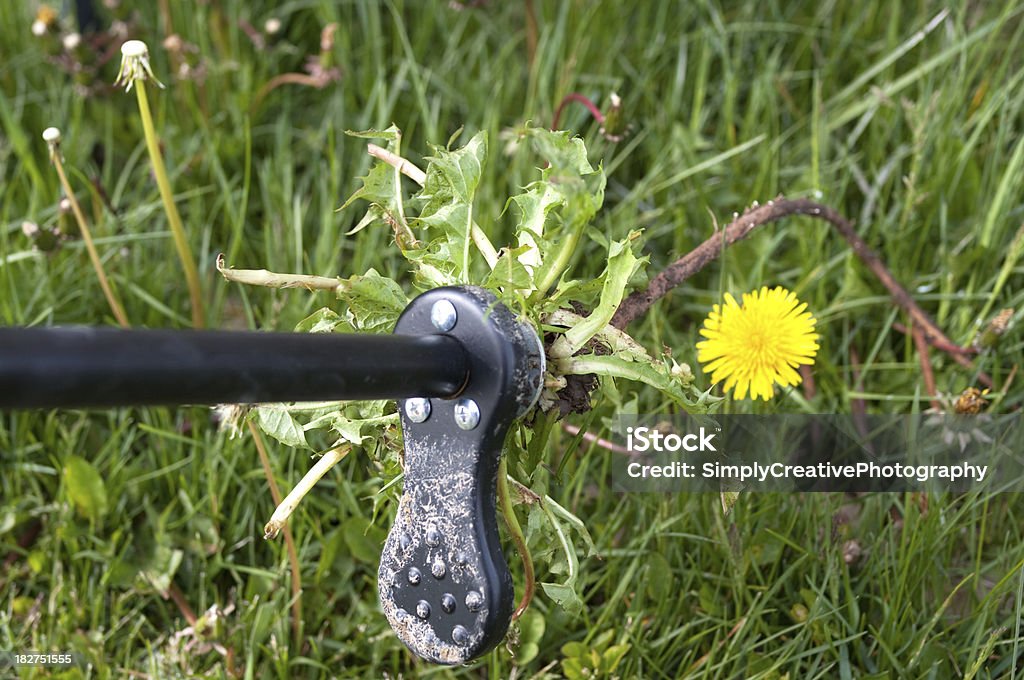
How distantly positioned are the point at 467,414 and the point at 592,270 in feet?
3.20

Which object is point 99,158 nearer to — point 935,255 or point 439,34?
point 439,34

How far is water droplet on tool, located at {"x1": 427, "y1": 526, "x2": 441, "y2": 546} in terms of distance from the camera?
3.17 feet

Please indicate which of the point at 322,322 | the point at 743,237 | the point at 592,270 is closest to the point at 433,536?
the point at 322,322

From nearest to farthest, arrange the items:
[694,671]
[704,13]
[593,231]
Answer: [593,231], [694,671], [704,13]

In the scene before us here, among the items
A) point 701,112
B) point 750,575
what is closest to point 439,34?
point 701,112

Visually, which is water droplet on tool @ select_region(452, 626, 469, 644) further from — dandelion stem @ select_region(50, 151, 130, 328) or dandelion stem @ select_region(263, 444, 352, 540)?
dandelion stem @ select_region(50, 151, 130, 328)

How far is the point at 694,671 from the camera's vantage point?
1.36 meters

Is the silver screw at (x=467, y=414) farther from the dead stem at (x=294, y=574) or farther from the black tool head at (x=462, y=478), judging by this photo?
the dead stem at (x=294, y=574)

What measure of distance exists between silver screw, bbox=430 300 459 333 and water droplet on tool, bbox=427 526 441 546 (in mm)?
188

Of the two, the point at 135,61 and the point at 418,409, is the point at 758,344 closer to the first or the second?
the point at 418,409

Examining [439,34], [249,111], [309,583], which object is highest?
[439,34]

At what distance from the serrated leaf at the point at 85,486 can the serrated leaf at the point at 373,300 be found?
0.66 meters

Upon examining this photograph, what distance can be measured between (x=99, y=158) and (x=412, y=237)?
4.51 feet

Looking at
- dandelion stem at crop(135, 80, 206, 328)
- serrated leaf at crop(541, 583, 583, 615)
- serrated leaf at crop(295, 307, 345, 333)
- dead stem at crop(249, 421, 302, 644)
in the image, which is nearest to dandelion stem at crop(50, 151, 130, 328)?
dandelion stem at crop(135, 80, 206, 328)
